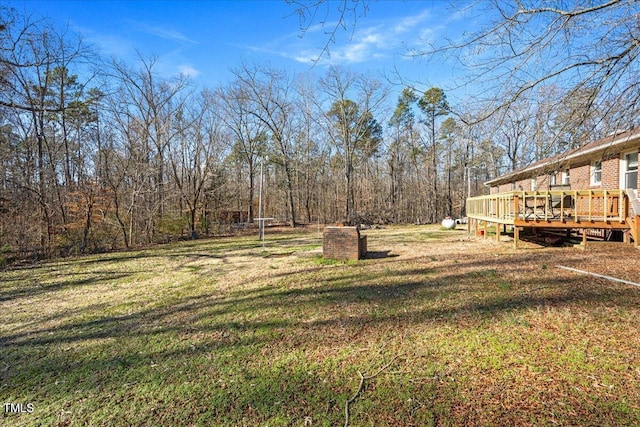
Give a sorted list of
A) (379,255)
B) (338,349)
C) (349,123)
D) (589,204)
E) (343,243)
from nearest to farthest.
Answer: (338,349) → (589,204) → (343,243) → (379,255) → (349,123)

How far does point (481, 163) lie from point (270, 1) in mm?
27467

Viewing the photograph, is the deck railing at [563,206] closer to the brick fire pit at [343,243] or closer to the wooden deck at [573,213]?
the wooden deck at [573,213]

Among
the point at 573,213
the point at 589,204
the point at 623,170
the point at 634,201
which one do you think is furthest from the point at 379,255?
the point at 623,170

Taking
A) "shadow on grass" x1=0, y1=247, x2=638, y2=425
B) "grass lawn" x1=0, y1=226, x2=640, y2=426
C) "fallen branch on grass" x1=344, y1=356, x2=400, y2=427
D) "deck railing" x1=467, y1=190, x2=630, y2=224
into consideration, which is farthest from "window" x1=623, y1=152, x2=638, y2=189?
"fallen branch on grass" x1=344, y1=356, x2=400, y2=427

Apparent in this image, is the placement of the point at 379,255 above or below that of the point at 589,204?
below

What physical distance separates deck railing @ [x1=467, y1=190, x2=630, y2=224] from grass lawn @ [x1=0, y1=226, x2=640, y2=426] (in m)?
1.49

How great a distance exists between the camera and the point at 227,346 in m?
3.64

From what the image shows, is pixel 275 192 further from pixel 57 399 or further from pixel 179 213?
pixel 57 399

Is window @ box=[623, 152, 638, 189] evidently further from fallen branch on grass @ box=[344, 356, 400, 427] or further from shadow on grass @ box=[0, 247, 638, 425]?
fallen branch on grass @ box=[344, 356, 400, 427]

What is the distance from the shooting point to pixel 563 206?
26.4 feet

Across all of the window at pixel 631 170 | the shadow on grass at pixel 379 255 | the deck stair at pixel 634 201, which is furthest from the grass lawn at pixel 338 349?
the window at pixel 631 170

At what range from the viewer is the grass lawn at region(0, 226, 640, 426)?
2.45 metres

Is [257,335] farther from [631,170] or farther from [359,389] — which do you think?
[631,170]

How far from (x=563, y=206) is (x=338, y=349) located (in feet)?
25.2
